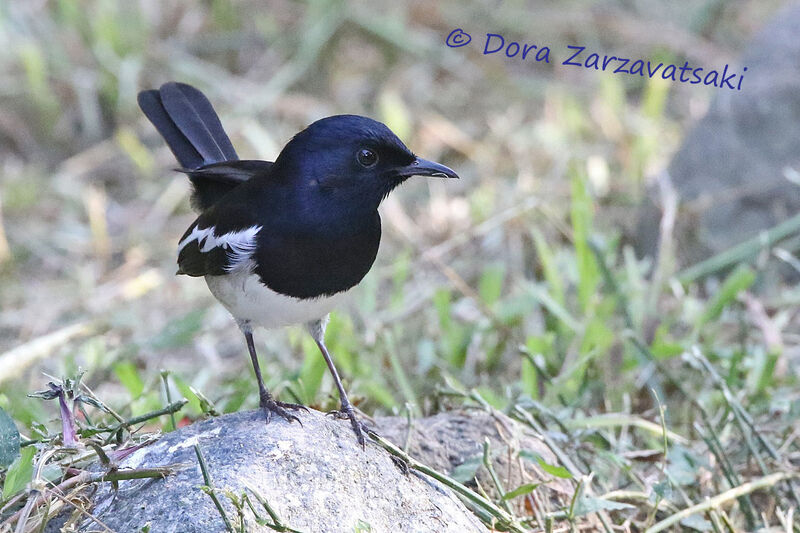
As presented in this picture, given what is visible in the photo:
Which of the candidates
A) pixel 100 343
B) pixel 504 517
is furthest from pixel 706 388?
pixel 100 343

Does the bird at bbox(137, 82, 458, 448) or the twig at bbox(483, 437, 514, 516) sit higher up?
the bird at bbox(137, 82, 458, 448)

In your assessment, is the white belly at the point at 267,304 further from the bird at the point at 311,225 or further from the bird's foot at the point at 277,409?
the bird's foot at the point at 277,409

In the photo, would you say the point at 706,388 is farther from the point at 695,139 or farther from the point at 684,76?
the point at 684,76

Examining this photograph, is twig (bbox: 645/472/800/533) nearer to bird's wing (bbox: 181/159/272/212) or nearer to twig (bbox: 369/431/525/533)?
twig (bbox: 369/431/525/533)

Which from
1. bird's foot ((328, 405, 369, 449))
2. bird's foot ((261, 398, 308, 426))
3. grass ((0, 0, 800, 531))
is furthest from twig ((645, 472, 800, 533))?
bird's foot ((261, 398, 308, 426))

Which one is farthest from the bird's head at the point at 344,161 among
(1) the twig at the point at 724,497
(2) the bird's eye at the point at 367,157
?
(1) the twig at the point at 724,497
